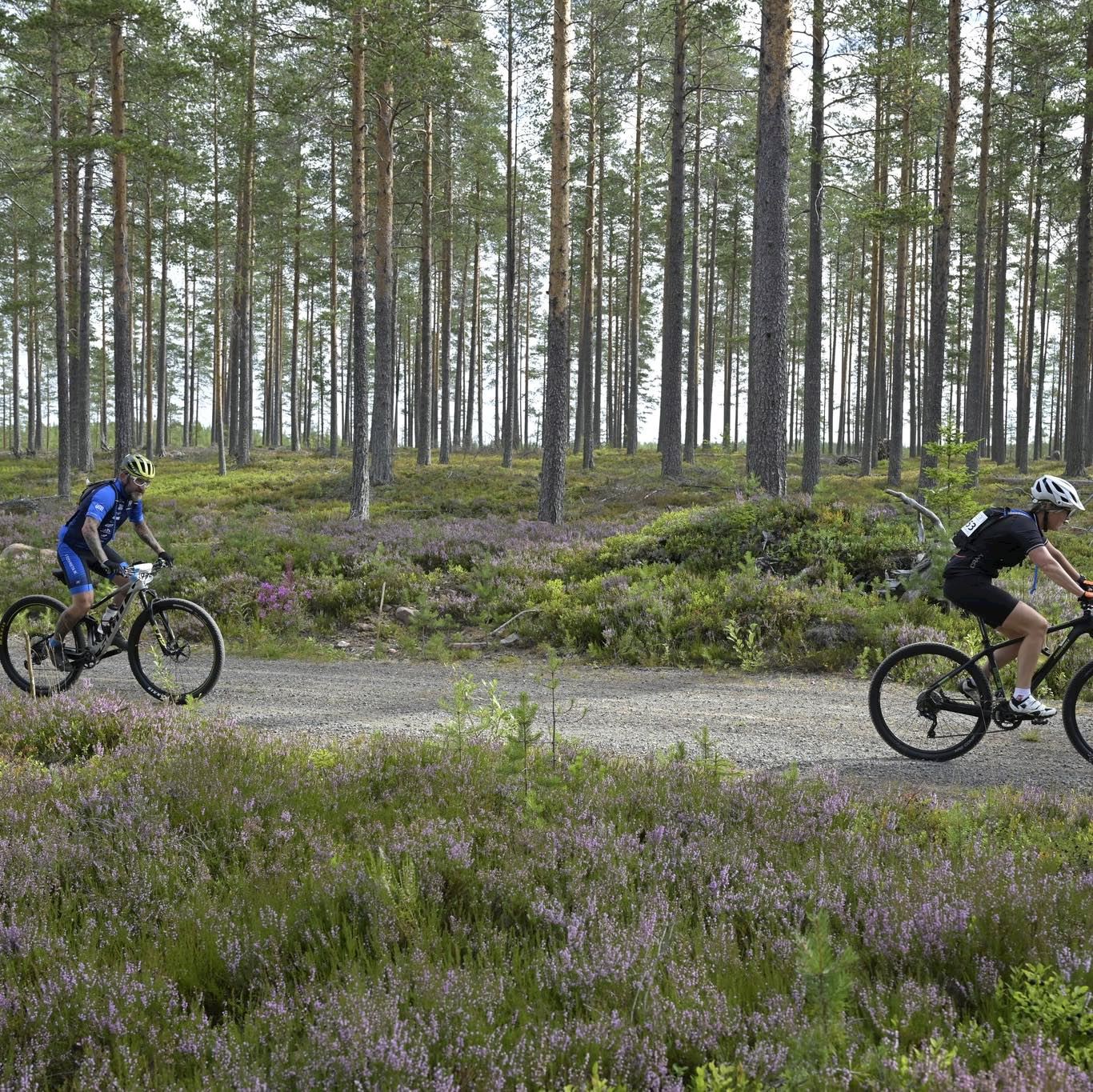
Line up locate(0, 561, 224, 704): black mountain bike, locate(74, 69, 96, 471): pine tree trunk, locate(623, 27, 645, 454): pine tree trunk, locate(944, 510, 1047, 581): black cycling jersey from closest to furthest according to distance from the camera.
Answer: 1. locate(944, 510, 1047, 581): black cycling jersey
2. locate(0, 561, 224, 704): black mountain bike
3. locate(74, 69, 96, 471): pine tree trunk
4. locate(623, 27, 645, 454): pine tree trunk

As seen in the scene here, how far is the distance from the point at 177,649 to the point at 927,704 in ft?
23.1

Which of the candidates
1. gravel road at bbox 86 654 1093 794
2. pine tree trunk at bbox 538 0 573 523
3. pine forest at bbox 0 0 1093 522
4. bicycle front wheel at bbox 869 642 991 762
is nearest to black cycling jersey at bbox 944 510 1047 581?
bicycle front wheel at bbox 869 642 991 762

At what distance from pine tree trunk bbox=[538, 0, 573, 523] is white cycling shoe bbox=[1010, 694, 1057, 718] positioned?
1313cm

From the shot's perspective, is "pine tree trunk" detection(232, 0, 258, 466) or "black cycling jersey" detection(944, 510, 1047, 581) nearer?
"black cycling jersey" detection(944, 510, 1047, 581)

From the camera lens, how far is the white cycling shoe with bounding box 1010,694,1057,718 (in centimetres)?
612

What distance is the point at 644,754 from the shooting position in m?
6.15

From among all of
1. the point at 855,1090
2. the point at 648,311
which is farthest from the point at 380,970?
the point at 648,311

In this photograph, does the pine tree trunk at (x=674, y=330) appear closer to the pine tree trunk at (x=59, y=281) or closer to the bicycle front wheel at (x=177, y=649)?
the pine tree trunk at (x=59, y=281)

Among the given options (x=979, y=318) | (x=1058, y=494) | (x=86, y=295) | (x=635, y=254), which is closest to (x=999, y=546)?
(x=1058, y=494)

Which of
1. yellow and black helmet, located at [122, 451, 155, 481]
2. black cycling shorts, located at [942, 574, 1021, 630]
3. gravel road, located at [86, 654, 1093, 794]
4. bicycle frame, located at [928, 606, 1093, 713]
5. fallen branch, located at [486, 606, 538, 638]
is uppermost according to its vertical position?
yellow and black helmet, located at [122, 451, 155, 481]

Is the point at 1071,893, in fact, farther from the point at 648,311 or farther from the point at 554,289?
the point at 648,311

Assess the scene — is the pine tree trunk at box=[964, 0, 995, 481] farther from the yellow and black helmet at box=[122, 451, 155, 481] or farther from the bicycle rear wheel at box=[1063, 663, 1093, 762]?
the yellow and black helmet at box=[122, 451, 155, 481]

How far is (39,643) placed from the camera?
8109 mm

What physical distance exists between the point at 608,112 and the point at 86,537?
32375 millimetres
